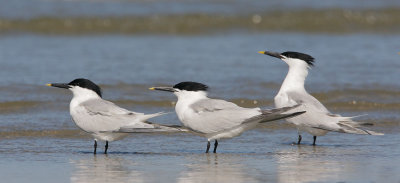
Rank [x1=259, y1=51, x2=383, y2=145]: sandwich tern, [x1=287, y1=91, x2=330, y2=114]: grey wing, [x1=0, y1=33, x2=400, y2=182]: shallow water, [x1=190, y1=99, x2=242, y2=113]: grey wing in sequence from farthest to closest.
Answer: [x1=287, y1=91, x2=330, y2=114]: grey wing → [x1=259, y1=51, x2=383, y2=145]: sandwich tern → [x1=190, y1=99, x2=242, y2=113]: grey wing → [x1=0, y1=33, x2=400, y2=182]: shallow water

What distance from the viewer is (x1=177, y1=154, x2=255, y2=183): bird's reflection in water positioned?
519 cm

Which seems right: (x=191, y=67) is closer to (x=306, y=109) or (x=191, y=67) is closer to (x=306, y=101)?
(x=306, y=101)

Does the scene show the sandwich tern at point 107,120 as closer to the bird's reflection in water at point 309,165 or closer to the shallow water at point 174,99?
the shallow water at point 174,99

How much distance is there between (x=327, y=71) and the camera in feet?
35.6

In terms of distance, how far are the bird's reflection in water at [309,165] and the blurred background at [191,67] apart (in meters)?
0.02

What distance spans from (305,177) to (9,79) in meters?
5.59

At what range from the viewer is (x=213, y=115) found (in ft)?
20.6

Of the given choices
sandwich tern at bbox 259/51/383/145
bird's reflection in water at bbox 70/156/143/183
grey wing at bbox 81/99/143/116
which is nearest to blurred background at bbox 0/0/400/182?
bird's reflection in water at bbox 70/156/143/183

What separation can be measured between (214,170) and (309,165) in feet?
2.43

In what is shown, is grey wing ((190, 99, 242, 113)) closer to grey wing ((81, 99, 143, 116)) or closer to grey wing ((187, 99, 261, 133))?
grey wing ((187, 99, 261, 133))

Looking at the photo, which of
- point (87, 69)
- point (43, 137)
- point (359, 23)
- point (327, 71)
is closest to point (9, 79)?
point (87, 69)

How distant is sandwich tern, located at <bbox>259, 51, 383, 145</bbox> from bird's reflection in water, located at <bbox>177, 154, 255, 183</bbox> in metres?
0.83

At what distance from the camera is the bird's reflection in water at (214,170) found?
5191mm

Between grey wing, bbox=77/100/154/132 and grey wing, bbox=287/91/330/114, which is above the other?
grey wing, bbox=287/91/330/114
